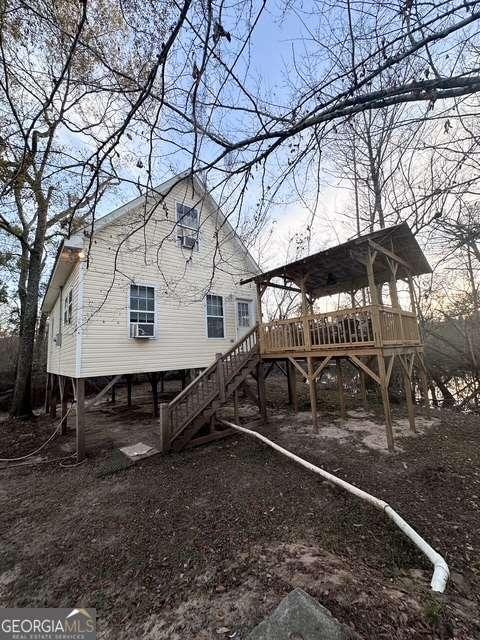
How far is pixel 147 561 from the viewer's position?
2.97 metres

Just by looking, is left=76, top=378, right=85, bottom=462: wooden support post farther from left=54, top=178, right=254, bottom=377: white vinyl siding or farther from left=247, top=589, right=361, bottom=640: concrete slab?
left=247, top=589, right=361, bottom=640: concrete slab

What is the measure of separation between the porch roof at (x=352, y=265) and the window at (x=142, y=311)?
2994 millimetres

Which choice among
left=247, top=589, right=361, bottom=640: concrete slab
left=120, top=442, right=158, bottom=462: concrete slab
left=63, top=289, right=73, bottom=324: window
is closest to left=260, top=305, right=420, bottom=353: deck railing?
left=120, top=442, right=158, bottom=462: concrete slab

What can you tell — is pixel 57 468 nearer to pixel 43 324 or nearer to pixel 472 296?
pixel 43 324

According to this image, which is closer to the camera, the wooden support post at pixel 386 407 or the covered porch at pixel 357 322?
the wooden support post at pixel 386 407

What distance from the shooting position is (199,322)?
29.7 ft

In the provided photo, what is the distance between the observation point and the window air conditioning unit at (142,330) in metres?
7.38

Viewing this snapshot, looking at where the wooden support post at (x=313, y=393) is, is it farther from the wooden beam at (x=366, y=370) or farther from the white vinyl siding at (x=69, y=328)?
the white vinyl siding at (x=69, y=328)

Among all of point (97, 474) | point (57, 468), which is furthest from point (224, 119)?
point (57, 468)

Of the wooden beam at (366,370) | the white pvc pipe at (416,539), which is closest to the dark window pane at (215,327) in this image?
the wooden beam at (366,370)

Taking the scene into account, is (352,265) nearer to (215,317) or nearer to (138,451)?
(215,317)

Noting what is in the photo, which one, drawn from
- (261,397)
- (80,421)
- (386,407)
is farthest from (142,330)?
(386,407)

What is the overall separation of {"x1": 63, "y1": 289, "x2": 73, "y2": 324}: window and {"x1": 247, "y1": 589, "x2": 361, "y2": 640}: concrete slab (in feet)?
27.2

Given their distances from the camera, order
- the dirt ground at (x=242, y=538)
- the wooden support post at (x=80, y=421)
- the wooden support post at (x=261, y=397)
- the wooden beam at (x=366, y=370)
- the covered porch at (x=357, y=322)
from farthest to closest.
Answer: the wooden support post at (x=261, y=397) < the wooden support post at (x=80, y=421) < the covered porch at (x=357, y=322) < the wooden beam at (x=366, y=370) < the dirt ground at (x=242, y=538)
